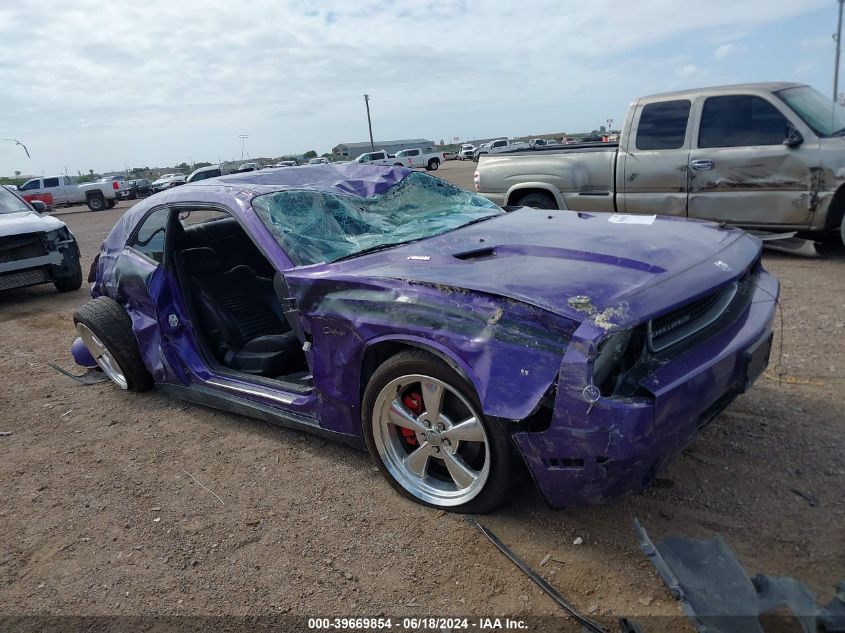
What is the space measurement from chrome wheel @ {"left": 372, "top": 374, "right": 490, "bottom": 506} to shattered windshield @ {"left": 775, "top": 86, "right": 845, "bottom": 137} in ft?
19.5

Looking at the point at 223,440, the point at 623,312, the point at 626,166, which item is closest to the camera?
the point at 623,312

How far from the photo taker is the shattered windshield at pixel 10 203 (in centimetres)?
946

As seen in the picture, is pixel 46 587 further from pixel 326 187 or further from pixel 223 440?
pixel 326 187

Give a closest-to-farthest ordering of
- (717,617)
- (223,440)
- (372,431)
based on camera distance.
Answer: (717,617), (372,431), (223,440)

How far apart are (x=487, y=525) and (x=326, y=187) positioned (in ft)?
7.67

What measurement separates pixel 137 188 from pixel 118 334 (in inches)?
1543

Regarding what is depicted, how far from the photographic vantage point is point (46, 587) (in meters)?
2.81

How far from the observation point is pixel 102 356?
5.02 metres

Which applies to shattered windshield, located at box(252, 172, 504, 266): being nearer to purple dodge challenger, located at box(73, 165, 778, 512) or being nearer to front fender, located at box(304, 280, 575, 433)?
purple dodge challenger, located at box(73, 165, 778, 512)

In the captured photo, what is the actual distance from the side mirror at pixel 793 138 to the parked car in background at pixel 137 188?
127ft

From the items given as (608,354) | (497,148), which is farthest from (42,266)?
(608,354)

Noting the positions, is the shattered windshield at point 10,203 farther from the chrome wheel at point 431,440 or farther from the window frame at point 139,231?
the chrome wheel at point 431,440

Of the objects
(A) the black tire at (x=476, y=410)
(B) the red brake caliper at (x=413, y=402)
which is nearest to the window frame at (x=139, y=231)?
(A) the black tire at (x=476, y=410)

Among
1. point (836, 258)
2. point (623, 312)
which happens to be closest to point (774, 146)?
point (836, 258)
